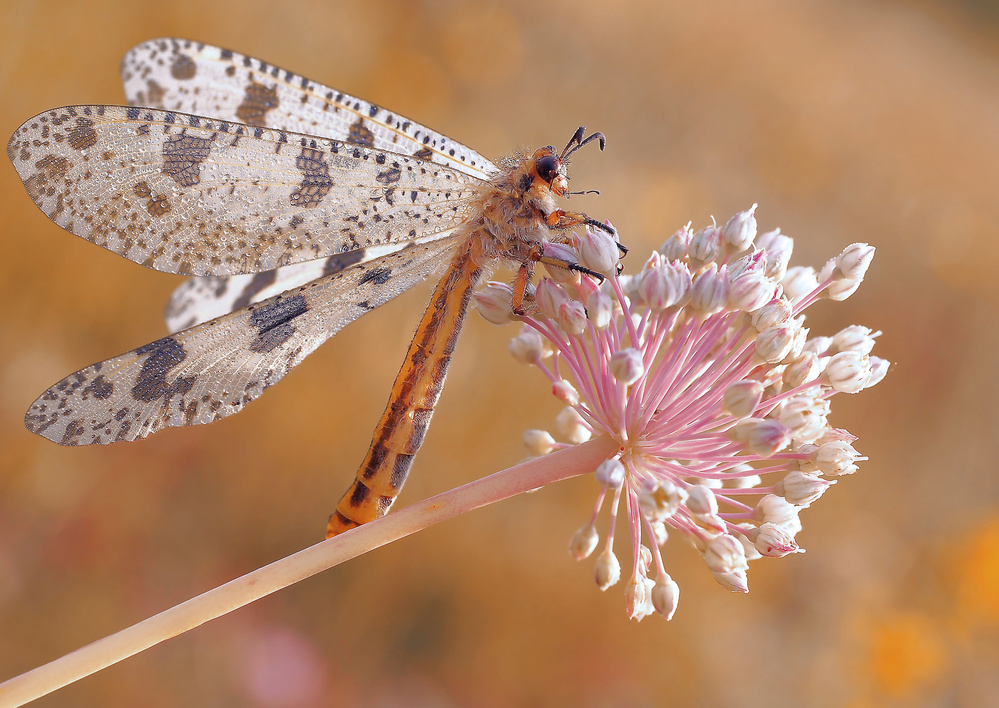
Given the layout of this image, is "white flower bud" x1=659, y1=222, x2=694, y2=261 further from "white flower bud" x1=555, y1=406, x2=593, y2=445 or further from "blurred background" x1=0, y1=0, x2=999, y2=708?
"blurred background" x1=0, y1=0, x2=999, y2=708

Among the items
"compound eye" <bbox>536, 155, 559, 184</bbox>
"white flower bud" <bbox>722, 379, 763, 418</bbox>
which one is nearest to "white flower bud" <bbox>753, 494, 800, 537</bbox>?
"white flower bud" <bbox>722, 379, 763, 418</bbox>

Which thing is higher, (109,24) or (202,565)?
(109,24)

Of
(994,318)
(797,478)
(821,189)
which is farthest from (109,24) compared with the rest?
(994,318)

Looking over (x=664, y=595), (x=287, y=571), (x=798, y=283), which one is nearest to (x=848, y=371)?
(x=798, y=283)

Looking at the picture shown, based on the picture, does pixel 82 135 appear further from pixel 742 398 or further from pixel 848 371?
pixel 848 371

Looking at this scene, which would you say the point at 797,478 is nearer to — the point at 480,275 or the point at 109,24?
the point at 480,275

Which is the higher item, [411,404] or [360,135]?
[360,135]
